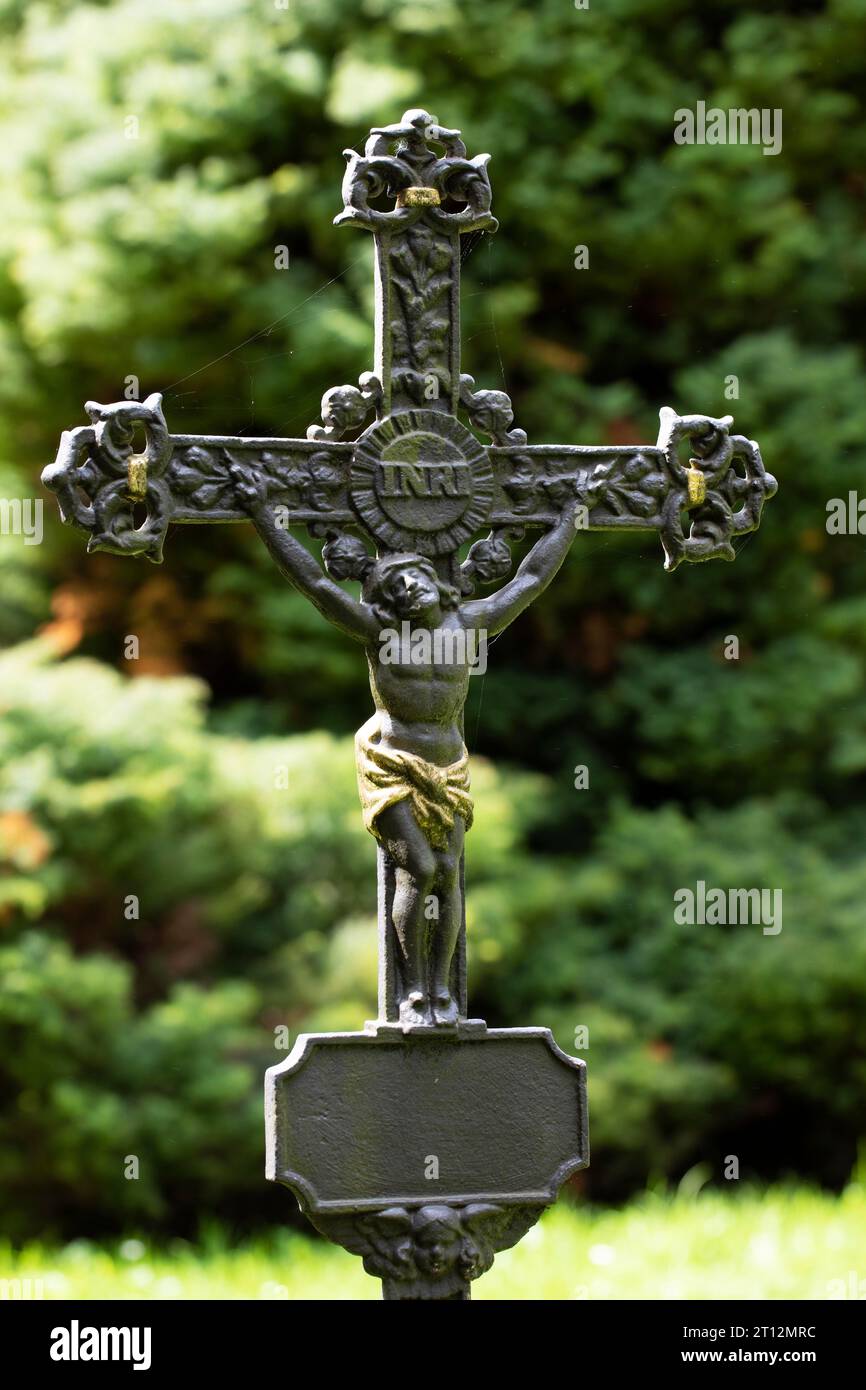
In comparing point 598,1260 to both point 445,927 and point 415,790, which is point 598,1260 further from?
point 415,790

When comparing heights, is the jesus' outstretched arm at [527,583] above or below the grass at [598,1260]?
above

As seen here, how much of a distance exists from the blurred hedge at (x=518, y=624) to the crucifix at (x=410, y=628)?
3980 mm

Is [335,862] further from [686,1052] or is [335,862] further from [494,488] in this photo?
[494,488]

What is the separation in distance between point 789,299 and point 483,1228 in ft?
23.4

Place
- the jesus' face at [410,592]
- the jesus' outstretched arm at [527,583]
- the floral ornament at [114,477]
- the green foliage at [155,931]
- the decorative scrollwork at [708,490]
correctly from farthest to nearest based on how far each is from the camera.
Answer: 1. the green foliage at [155,931]
2. the decorative scrollwork at [708,490]
3. the jesus' outstretched arm at [527,583]
4. the jesus' face at [410,592]
5. the floral ornament at [114,477]

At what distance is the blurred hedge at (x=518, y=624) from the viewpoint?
28.7ft

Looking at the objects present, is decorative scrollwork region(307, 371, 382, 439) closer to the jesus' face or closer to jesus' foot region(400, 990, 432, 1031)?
the jesus' face

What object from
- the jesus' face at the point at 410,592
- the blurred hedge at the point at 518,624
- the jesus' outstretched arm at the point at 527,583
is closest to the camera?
the jesus' face at the point at 410,592

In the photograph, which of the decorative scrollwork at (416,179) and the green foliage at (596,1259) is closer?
the decorative scrollwork at (416,179)

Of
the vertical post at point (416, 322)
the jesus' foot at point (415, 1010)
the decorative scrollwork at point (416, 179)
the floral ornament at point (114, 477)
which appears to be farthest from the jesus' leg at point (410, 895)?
the decorative scrollwork at point (416, 179)

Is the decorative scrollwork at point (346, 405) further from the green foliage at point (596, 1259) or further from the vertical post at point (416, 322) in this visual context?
the green foliage at point (596, 1259)

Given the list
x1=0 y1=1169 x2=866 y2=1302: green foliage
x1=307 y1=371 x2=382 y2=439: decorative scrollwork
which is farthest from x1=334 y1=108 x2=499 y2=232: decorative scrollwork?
x1=0 y1=1169 x2=866 y2=1302: green foliage

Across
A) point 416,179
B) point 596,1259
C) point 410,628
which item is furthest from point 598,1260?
point 416,179

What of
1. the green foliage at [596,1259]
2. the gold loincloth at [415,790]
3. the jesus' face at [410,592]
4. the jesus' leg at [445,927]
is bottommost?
the green foliage at [596,1259]
